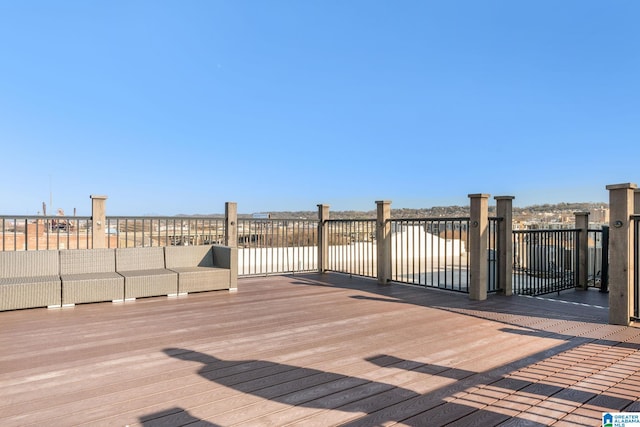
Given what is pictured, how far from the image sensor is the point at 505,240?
503cm

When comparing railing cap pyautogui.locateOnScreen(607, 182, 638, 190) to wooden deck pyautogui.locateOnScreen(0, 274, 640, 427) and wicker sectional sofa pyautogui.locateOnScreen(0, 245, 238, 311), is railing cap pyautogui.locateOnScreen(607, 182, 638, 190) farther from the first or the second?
wicker sectional sofa pyautogui.locateOnScreen(0, 245, 238, 311)

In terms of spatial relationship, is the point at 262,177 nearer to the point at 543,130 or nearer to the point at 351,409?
the point at 543,130

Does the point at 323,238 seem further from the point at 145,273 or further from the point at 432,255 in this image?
the point at 145,273

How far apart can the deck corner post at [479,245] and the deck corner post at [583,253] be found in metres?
2.17

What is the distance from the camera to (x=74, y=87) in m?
18.9

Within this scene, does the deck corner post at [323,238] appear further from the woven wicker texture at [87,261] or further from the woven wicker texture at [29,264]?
the woven wicker texture at [29,264]

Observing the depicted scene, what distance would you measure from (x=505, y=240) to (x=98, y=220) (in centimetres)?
570

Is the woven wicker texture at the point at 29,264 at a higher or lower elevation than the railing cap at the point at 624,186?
lower

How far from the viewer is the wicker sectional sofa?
13.6ft

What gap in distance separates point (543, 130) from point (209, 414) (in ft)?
87.7

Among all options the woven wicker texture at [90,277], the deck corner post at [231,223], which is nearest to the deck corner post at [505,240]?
the deck corner post at [231,223]

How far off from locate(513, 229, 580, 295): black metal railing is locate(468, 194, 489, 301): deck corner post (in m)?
1.26

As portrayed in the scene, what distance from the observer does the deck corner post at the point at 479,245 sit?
15.6 ft

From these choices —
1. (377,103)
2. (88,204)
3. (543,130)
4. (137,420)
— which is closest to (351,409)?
(137,420)
